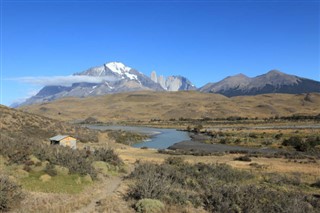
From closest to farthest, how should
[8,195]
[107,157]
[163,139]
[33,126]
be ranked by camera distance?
1. [8,195]
2. [107,157]
3. [33,126]
4. [163,139]

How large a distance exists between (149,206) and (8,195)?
6055 millimetres

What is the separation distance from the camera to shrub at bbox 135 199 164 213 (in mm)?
16109

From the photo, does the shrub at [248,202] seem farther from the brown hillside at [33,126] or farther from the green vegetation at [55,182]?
the brown hillside at [33,126]

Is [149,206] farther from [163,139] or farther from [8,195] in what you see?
[163,139]

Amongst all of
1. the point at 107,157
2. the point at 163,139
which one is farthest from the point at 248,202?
the point at 163,139

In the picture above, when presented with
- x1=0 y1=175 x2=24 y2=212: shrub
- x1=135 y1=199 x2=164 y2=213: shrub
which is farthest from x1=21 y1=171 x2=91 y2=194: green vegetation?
x1=135 y1=199 x2=164 y2=213: shrub

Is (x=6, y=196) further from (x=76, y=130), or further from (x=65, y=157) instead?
(x=76, y=130)

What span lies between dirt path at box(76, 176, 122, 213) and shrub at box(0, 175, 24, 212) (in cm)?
287

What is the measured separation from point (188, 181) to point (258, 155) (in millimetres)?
34573

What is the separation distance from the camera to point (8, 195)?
52.4 feet

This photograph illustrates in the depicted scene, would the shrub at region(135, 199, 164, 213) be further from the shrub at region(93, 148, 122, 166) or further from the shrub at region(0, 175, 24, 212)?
the shrub at region(93, 148, 122, 166)

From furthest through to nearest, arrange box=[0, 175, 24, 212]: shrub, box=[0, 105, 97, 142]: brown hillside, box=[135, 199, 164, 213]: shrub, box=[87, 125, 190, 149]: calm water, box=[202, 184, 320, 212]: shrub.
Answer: box=[87, 125, 190, 149]: calm water → box=[0, 105, 97, 142]: brown hillside → box=[202, 184, 320, 212]: shrub → box=[135, 199, 164, 213]: shrub → box=[0, 175, 24, 212]: shrub

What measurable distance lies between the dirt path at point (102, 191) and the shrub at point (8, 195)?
9.43 feet

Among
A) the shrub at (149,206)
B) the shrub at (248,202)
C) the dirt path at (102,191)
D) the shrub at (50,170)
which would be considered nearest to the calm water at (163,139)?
the dirt path at (102,191)
